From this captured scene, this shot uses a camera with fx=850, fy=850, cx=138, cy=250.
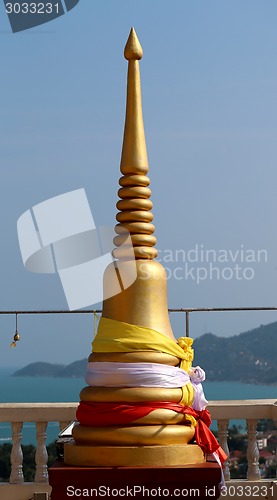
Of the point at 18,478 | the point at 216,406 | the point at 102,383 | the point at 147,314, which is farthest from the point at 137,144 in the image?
the point at 18,478

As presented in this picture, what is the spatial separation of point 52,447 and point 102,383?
94.0 inches

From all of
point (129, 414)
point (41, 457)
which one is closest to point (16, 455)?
point (41, 457)

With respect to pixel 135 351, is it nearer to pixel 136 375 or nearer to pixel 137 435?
pixel 136 375

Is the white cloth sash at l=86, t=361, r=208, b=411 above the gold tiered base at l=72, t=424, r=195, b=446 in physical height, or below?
above

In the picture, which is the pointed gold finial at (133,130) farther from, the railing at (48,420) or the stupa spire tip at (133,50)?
the railing at (48,420)

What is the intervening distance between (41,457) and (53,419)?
11.3 inches

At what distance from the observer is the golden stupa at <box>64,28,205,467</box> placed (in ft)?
14.4

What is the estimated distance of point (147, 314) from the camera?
460 centimetres

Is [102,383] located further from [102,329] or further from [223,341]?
[223,341]

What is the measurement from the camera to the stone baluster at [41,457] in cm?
599

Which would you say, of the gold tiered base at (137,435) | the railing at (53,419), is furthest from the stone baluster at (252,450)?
the gold tiered base at (137,435)

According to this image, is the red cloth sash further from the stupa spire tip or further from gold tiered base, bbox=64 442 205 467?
the stupa spire tip

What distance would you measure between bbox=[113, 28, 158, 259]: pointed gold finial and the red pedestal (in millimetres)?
1176

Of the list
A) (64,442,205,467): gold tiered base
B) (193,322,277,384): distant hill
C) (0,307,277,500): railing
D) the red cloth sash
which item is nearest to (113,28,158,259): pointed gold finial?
the red cloth sash
